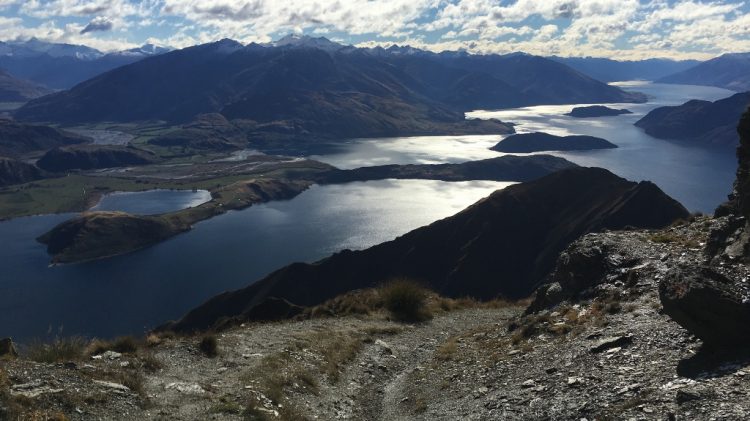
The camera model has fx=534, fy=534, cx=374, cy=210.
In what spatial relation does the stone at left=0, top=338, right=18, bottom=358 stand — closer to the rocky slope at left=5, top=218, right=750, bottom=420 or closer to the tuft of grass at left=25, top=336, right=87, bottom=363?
the tuft of grass at left=25, top=336, right=87, bottom=363

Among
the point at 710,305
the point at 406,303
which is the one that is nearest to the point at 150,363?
the point at 406,303

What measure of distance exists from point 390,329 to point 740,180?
18.6m

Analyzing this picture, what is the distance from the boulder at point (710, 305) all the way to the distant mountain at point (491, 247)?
8342 centimetres

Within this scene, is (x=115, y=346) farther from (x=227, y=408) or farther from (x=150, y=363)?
(x=227, y=408)

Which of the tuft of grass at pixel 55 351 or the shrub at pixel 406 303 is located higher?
the tuft of grass at pixel 55 351

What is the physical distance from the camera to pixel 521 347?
73.0ft

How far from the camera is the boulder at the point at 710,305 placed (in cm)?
1445

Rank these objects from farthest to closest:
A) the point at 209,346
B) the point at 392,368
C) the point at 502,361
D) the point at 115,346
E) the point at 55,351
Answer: the point at 392,368, the point at 209,346, the point at 502,361, the point at 115,346, the point at 55,351

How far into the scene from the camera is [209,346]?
23.0 metres

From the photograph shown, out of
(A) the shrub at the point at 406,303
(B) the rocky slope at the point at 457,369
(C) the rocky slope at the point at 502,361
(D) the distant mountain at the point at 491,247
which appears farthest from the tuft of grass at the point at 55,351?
(D) the distant mountain at the point at 491,247

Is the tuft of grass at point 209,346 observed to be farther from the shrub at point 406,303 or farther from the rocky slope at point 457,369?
the shrub at point 406,303

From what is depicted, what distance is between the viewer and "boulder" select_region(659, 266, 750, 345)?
14.4 metres

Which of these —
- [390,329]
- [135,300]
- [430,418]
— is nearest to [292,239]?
[135,300]

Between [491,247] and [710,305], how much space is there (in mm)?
98620
